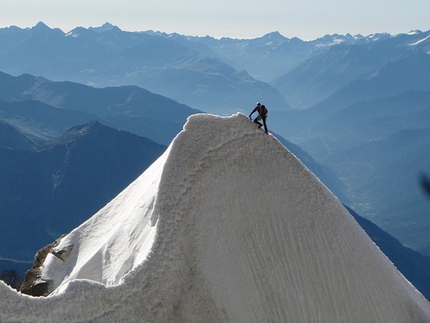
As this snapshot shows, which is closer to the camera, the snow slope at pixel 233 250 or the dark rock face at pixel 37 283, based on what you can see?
the snow slope at pixel 233 250

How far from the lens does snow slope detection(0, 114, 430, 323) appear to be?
12875 millimetres

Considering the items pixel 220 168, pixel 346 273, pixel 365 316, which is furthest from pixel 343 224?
pixel 220 168

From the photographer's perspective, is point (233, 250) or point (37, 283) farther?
point (37, 283)

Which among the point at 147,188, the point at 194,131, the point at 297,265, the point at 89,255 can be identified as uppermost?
the point at 194,131

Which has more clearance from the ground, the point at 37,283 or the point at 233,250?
the point at 233,250

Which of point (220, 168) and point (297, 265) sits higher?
point (220, 168)

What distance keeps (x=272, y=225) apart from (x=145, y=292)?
3.60m

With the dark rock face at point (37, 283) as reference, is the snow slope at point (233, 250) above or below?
above

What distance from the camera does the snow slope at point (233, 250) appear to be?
1288 centimetres

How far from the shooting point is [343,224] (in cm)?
1526

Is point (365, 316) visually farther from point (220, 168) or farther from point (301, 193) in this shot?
point (220, 168)

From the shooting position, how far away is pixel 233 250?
13.8m

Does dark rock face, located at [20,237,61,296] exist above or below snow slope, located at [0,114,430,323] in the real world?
below

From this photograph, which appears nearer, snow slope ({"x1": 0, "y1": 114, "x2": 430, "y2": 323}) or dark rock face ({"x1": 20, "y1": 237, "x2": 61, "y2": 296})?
snow slope ({"x1": 0, "y1": 114, "x2": 430, "y2": 323})
